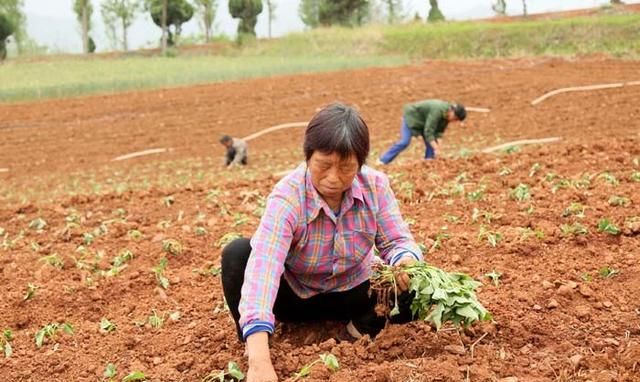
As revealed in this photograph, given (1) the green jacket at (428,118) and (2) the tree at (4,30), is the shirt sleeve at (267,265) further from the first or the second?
(2) the tree at (4,30)

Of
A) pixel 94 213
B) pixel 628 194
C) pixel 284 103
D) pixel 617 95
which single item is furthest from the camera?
pixel 284 103

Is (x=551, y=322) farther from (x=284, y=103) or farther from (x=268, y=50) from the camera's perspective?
(x=268, y=50)

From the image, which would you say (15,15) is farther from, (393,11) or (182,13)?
(393,11)

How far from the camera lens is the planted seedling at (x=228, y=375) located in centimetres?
244

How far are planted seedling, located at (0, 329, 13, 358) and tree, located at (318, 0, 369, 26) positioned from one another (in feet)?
128

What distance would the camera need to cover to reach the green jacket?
9516 millimetres

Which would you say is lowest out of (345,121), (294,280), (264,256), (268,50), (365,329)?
(365,329)

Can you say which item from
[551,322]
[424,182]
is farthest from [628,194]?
[551,322]

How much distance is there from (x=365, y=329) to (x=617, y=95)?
13599 mm

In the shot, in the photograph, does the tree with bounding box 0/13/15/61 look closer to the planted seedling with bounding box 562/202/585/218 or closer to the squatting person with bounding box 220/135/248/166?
the squatting person with bounding box 220/135/248/166

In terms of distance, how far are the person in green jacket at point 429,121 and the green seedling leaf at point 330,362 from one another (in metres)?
6.94

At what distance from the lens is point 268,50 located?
35.7 metres

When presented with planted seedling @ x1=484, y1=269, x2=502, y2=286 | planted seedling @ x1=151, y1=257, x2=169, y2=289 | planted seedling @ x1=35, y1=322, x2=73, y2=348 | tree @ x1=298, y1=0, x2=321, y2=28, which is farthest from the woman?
tree @ x1=298, y1=0, x2=321, y2=28

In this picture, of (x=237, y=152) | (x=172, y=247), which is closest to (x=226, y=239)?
(x=172, y=247)
